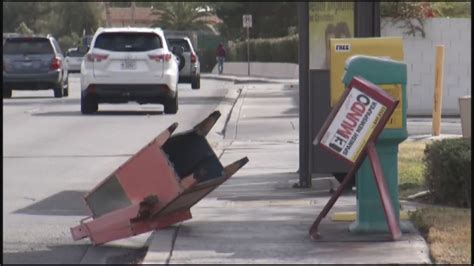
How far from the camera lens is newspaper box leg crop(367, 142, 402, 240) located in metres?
8.70

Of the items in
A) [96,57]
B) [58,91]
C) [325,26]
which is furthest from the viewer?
[58,91]

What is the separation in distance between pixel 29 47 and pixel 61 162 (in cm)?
1722

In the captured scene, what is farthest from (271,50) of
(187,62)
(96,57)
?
(96,57)

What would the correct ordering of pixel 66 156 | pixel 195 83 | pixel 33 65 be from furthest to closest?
pixel 195 83, pixel 33 65, pixel 66 156

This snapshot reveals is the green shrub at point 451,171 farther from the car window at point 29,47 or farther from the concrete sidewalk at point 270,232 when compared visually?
the car window at point 29,47

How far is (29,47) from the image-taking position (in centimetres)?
3253

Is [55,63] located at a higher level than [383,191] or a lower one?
lower

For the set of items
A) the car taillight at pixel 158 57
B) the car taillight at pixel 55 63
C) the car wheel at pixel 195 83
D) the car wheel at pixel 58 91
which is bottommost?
the car wheel at pixel 195 83

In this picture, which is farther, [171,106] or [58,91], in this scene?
[58,91]

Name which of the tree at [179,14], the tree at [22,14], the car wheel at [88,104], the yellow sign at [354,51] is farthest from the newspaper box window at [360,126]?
the tree at [22,14]

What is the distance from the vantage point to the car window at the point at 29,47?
32375 millimetres

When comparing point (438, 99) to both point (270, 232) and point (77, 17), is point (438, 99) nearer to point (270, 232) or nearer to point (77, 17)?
point (270, 232)

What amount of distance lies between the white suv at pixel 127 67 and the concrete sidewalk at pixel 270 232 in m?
9.23

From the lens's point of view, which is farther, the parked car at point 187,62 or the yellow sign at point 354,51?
the parked car at point 187,62
